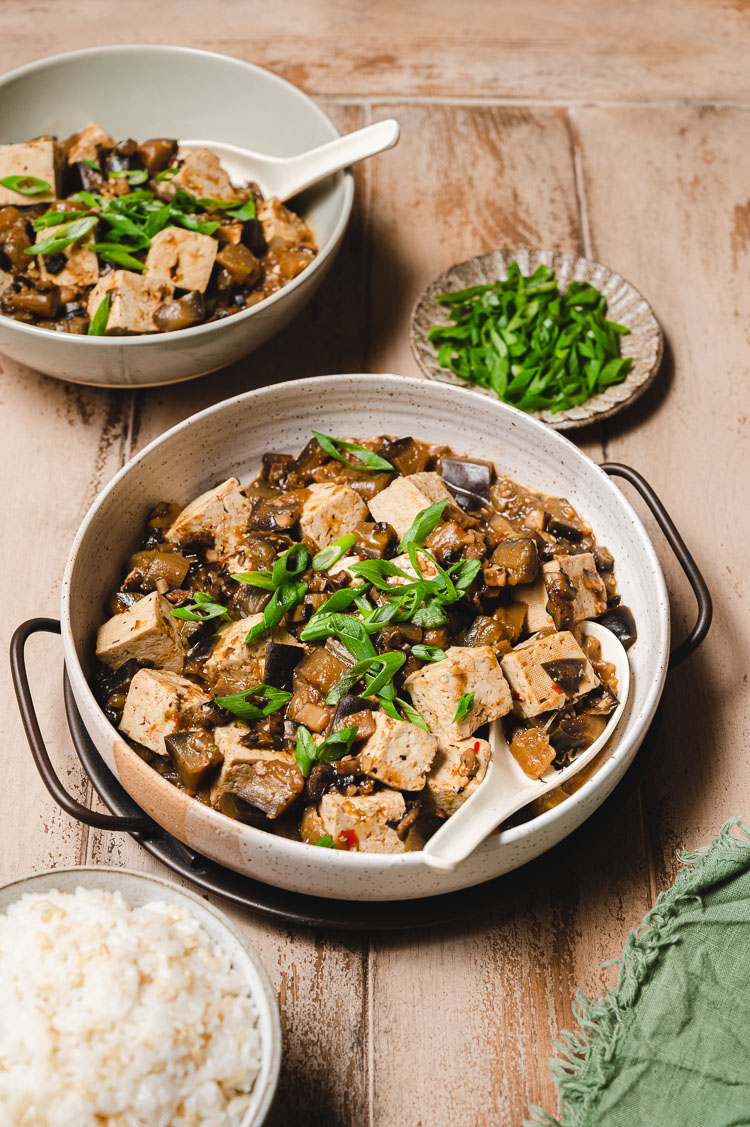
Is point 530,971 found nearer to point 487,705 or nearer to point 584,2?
point 487,705

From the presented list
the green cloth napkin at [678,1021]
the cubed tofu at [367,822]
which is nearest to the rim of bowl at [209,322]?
the cubed tofu at [367,822]

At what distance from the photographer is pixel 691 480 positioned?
3.43 meters

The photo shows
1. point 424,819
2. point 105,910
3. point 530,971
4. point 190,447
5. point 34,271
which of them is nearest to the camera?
point 105,910

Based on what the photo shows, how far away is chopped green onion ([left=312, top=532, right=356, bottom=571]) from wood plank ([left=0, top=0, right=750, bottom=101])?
2471 millimetres

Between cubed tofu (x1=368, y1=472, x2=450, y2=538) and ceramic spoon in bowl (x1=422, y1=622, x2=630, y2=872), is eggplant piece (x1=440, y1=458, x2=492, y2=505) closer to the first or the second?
cubed tofu (x1=368, y1=472, x2=450, y2=538)

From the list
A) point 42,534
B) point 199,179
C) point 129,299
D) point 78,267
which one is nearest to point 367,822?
point 42,534

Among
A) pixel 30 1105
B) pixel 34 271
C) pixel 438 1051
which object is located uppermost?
pixel 34 271

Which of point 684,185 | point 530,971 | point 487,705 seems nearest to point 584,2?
point 684,185

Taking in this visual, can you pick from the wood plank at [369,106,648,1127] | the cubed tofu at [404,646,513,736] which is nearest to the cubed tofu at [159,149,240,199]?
the cubed tofu at [404,646,513,736]

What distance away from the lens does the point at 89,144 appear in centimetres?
344

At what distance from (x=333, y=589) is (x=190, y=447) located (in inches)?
25.4

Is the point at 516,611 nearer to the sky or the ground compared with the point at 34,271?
nearer to the ground

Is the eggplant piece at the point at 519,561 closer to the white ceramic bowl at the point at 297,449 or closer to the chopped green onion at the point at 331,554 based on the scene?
the white ceramic bowl at the point at 297,449

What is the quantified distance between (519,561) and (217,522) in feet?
2.78
